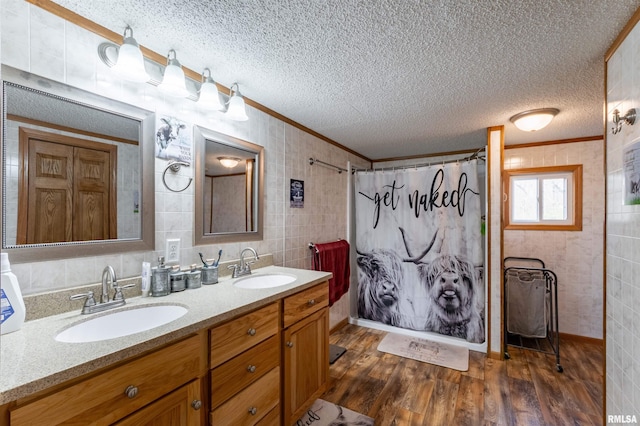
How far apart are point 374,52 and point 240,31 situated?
65 cm

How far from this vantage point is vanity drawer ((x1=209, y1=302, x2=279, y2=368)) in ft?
3.60

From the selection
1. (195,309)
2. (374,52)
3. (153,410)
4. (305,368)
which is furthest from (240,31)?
(305,368)

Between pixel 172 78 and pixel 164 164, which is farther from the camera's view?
pixel 164 164

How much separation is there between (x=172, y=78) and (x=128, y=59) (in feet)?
0.63

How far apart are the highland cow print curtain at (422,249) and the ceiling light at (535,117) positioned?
20.0 inches

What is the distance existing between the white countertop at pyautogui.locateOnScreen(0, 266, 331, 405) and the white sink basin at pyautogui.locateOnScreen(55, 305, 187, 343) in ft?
0.07

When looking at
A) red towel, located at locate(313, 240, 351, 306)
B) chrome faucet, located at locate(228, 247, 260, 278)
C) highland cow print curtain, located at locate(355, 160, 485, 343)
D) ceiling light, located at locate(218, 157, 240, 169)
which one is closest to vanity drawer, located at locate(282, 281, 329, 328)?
chrome faucet, located at locate(228, 247, 260, 278)

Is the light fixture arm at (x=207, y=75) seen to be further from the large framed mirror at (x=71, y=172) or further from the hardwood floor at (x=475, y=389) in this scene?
the hardwood floor at (x=475, y=389)

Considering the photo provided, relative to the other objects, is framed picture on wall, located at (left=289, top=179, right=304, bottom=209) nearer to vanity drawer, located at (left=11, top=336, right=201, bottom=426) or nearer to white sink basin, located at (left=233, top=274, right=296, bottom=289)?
white sink basin, located at (left=233, top=274, right=296, bottom=289)

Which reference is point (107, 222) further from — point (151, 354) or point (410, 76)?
point (410, 76)

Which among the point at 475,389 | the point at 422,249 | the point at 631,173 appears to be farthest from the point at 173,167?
the point at 475,389

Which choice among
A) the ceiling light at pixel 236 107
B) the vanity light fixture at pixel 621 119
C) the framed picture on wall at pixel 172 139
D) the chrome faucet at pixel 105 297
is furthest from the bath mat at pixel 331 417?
the vanity light fixture at pixel 621 119

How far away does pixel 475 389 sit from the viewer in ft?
6.64

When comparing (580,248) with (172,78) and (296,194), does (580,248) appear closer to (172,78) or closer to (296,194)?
(296,194)
